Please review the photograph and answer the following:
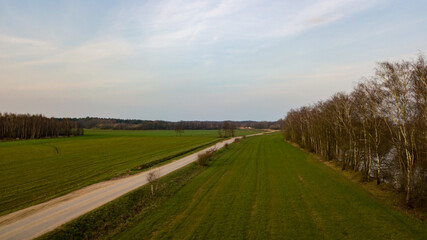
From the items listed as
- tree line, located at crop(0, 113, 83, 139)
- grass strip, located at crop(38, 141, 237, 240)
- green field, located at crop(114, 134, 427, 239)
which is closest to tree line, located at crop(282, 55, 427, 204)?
green field, located at crop(114, 134, 427, 239)

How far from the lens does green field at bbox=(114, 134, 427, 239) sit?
460 inches

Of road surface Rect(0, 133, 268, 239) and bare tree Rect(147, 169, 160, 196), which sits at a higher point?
bare tree Rect(147, 169, 160, 196)

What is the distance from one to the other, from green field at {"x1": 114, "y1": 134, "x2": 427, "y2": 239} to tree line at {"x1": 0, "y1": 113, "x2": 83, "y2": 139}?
107 m

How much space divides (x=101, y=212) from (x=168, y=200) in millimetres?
4644

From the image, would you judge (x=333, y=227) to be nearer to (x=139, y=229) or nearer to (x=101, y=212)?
(x=139, y=229)

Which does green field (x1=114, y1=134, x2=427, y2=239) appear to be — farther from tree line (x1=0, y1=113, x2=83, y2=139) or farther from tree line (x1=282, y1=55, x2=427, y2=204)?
tree line (x1=0, y1=113, x2=83, y2=139)

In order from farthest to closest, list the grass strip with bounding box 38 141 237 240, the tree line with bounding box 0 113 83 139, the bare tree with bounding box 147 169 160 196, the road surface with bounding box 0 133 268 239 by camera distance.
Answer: the tree line with bounding box 0 113 83 139 < the bare tree with bounding box 147 169 160 196 < the road surface with bounding box 0 133 268 239 < the grass strip with bounding box 38 141 237 240

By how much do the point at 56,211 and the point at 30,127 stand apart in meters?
109

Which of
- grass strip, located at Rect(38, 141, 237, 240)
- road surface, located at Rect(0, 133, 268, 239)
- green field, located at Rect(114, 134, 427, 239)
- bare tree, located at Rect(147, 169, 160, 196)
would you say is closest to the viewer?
green field, located at Rect(114, 134, 427, 239)

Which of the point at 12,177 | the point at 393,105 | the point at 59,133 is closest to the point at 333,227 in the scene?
the point at 393,105

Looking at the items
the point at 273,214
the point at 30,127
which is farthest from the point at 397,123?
the point at 30,127

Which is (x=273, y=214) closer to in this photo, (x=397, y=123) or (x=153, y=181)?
(x=397, y=123)

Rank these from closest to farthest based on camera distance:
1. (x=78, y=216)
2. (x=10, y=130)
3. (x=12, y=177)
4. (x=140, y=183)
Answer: (x=78, y=216)
(x=140, y=183)
(x=12, y=177)
(x=10, y=130)

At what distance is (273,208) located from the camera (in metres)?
15.3
